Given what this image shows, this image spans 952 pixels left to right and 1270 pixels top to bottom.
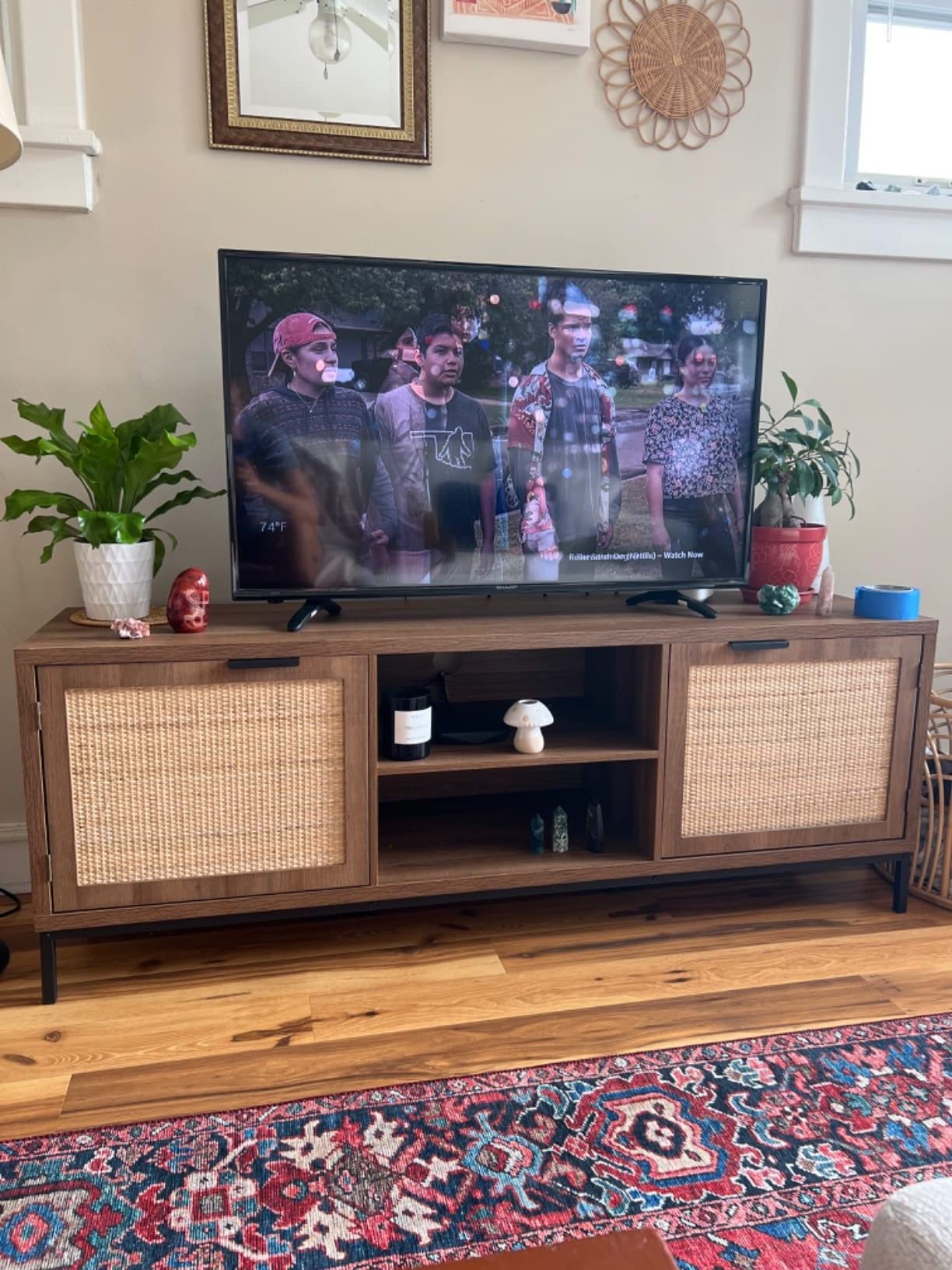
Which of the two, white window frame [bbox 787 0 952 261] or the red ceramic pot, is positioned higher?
white window frame [bbox 787 0 952 261]

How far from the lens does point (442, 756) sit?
193 centimetres

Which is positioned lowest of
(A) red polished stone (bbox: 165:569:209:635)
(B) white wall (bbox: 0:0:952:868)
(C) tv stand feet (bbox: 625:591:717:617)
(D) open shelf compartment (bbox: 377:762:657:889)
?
(D) open shelf compartment (bbox: 377:762:657:889)

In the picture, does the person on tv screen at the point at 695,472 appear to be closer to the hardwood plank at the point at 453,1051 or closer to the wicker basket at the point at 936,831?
the wicker basket at the point at 936,831

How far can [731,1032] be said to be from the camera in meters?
1.68

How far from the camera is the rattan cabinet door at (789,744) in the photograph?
6.49 feet

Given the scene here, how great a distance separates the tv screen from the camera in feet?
6.00

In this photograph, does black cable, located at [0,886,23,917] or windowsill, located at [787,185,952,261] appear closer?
black cable, located at [0,886,23,917]

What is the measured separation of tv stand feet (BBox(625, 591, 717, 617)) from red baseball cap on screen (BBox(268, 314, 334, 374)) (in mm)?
867

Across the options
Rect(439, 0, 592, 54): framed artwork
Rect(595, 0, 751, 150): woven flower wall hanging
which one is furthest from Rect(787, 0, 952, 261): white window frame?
Rect(439, 0, 592, 54): framed artwork

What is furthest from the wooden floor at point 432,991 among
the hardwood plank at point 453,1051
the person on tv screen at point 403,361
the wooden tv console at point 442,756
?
the person on tv screen at point 403,361

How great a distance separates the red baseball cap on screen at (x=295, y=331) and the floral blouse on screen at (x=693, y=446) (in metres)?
0.69

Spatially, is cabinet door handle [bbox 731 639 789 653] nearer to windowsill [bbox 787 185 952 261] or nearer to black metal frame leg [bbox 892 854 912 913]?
black metal frame leg [bbox 892 854 912 913]

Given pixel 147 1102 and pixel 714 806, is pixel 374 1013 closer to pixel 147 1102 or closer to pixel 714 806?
pixel 147 1102

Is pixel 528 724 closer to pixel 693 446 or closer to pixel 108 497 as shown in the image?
pixel 693 446
